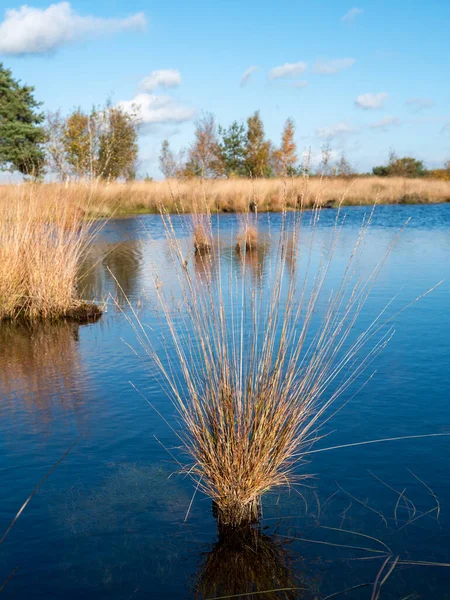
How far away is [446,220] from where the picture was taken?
63.5ft

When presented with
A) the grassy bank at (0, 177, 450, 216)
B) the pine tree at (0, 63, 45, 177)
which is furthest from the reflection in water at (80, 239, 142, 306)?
the pine tree at (0, 63, 45, 177)

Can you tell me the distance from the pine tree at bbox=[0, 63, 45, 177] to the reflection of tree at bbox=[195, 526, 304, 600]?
91.6ft

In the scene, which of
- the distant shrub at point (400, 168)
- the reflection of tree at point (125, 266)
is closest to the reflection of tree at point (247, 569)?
the reflection of tree at point (125, 266)

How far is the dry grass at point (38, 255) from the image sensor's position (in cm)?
629

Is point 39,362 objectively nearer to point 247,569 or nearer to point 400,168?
point 247,569

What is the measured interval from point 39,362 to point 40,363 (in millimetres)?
29

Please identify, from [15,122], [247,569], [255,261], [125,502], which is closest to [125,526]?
[125,502]

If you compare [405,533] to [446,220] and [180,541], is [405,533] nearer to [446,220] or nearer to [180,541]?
[180,541]

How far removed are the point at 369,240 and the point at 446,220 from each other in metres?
6.24

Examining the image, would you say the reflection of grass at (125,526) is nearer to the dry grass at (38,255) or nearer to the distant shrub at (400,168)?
the dry grass at (38,255)

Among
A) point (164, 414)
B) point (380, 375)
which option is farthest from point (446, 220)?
point (164, 414)

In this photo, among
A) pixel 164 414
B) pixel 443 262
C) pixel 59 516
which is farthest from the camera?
pixel 443 262

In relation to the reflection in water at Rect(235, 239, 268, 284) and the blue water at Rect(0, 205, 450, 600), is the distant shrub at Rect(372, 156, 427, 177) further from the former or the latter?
the blue water at Rect(0, 205, 450, 600)

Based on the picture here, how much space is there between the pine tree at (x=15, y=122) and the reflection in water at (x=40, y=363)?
23.8 meters
